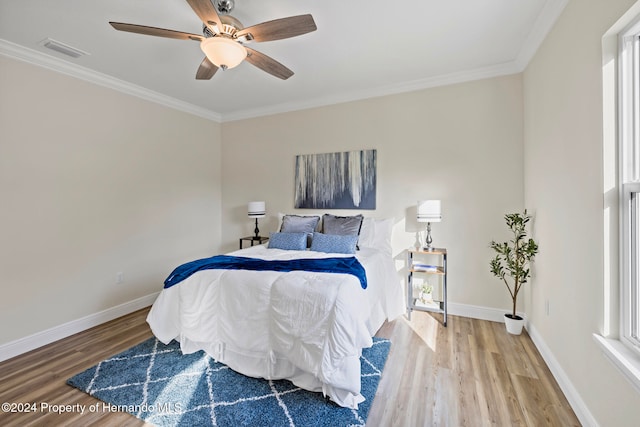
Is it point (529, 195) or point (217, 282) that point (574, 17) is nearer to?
point (529, 195)

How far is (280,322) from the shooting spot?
2020mm

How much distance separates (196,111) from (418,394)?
4.51m

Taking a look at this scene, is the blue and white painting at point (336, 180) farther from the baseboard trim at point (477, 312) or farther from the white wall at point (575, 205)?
the white wall at point (575, 205)

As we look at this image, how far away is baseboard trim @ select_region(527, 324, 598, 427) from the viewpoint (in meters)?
1.62

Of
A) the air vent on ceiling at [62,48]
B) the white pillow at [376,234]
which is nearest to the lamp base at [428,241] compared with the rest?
the white pillow at [376,234]

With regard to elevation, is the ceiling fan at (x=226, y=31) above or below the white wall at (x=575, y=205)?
above

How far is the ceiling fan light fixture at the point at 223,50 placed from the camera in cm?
186

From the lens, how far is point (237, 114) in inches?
182

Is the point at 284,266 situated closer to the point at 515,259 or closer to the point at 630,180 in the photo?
the point at 630,180

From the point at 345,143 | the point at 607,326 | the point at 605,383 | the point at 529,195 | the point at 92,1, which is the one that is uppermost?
the point at 92,1

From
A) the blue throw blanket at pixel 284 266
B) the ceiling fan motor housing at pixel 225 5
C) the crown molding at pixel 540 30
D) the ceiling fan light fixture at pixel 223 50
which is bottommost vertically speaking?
the blue throw blanket at pixel 284 266

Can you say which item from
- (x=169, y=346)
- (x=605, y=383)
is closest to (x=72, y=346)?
(x=169, y=346)

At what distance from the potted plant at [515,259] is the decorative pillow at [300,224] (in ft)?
6.68

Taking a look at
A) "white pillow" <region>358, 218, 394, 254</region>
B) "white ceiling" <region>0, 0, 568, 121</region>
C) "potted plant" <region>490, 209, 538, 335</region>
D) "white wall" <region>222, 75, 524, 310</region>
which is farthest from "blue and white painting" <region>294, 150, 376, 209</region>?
"potted plant" <region>490, 209, 538, 335</region>
